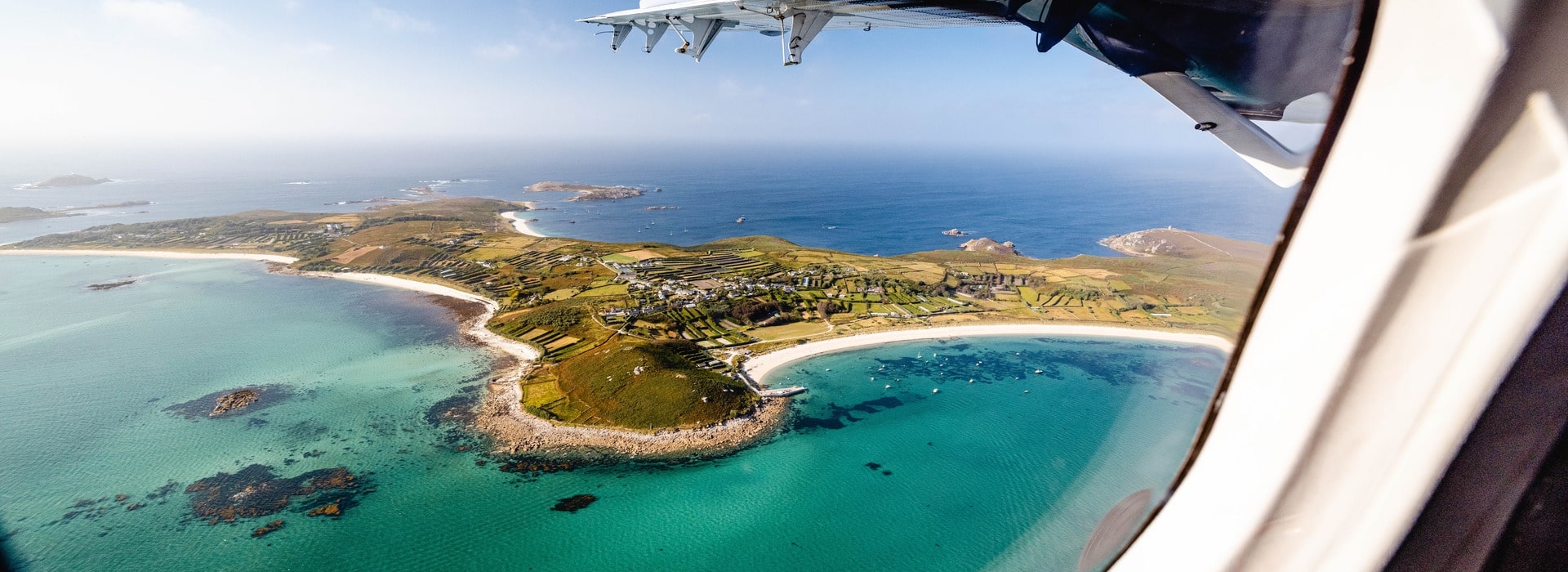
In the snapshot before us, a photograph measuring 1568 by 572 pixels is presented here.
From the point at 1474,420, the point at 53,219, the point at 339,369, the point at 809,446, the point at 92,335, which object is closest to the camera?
the point at 1474,420

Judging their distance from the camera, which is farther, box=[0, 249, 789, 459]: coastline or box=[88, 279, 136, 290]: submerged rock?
box=[88, 279, 136, 290]: submerged rock

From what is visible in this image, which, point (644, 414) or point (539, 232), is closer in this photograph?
point (644, 414)

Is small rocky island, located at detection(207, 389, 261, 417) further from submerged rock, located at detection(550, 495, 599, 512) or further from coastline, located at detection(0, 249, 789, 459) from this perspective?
submerged rock, located at detection(550, 495, 599, 512)

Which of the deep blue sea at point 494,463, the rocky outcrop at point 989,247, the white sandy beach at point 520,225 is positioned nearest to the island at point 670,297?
the rocky outcrop at point 989,247

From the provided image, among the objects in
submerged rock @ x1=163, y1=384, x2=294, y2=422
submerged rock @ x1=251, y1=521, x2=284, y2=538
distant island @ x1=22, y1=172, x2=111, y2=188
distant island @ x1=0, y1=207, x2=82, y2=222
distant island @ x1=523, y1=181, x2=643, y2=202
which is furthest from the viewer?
distant island @ x1=523, y1=181, x2=643, y2=202

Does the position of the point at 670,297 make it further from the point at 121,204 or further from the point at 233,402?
the point at 121,204

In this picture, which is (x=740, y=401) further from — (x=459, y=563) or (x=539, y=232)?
(x=539, y=232)

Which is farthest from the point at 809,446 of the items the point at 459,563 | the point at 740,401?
the point at 459,563

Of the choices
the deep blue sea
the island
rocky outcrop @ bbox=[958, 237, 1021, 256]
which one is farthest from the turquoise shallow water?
rocky outcrop @ bbox=[958, 237, 1021, 256]
